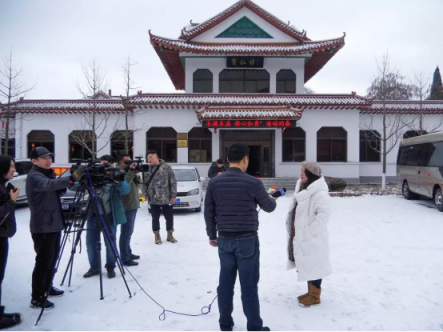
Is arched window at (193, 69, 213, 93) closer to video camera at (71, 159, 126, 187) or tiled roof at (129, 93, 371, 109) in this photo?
tiled roof at (129, 93, 371, 109)

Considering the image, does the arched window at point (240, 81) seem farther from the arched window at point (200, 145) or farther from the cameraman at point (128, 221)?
the cameraman at point (128, 221)

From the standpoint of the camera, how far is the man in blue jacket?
9.56ft

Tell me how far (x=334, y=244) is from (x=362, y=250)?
558 mm

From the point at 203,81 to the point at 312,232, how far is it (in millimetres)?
15884

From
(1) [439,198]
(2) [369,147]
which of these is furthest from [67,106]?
(1) [439,198]

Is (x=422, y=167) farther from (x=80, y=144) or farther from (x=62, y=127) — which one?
(x=62, y=127)

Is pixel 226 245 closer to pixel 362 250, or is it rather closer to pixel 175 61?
pixel 362 250

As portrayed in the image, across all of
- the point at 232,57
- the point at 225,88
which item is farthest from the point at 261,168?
the point at 232,57

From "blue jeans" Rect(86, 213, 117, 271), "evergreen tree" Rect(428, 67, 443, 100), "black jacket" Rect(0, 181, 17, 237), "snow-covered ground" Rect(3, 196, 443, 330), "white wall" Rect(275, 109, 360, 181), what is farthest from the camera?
"evergreen tree" Rect(428, 67, 443, 100)

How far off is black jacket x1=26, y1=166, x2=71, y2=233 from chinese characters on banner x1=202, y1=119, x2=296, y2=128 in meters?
12.2

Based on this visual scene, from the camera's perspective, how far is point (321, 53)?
18.0 meters

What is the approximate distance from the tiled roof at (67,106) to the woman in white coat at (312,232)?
605 inches

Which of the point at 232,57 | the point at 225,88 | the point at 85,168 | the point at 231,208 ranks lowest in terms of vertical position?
the point at 231,208

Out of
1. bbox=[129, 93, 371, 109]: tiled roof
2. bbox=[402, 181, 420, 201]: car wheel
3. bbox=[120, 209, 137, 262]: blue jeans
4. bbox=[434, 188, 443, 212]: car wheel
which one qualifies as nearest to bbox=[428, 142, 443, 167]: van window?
bbox=[434, 188, 443, 212]: car wheel
